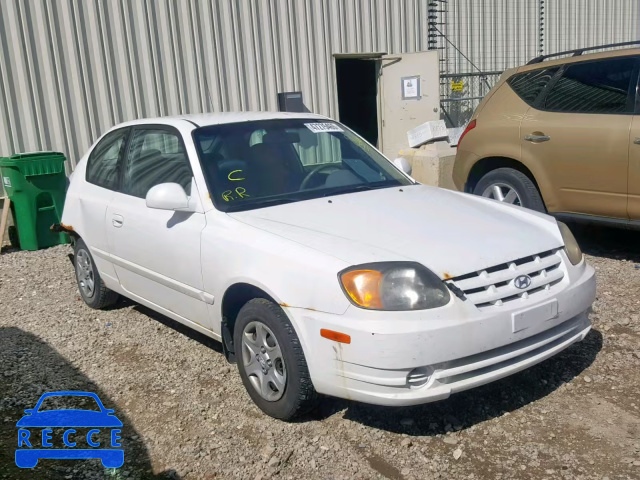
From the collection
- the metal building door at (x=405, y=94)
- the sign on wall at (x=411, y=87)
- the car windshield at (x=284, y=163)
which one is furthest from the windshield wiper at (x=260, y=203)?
the sign on wall at (x=411, y=87)

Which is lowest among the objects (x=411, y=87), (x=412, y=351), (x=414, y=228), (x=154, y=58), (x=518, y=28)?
(x=412, y=351)

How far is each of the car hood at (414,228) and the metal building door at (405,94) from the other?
297 inches

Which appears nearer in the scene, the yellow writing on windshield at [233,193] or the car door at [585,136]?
the yellow writing on windshield at [233,193]

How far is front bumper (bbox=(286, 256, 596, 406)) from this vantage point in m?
3.00

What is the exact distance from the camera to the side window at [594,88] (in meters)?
5.82

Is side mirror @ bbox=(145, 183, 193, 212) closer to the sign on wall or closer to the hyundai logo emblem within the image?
the hyundai logo emblem

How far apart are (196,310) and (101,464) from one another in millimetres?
1060

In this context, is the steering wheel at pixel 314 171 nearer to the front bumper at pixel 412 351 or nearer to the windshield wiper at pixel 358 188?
the windshield wiper at pixel 358 188

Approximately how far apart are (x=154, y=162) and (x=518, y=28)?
1178 centimetres

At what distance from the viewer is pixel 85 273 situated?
5699 millimetres

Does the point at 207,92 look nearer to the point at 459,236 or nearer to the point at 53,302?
the point at 53,302

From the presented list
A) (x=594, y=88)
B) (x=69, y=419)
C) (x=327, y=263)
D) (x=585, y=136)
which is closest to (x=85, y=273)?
(x=69, y=419)

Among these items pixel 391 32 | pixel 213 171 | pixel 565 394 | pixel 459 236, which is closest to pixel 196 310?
pixel 213 171

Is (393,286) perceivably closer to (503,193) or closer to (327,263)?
(327,263)
